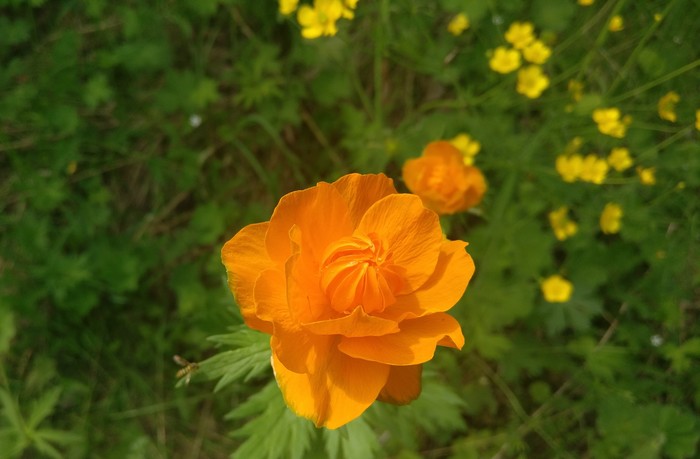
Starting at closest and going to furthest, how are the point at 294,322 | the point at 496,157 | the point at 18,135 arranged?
the point at 294,322
the point at 496,157
the point at 18,135

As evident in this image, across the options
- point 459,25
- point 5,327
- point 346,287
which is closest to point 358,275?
Answer: point 346,287

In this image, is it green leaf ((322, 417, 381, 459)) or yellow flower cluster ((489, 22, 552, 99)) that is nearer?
green leaf ((322, 417, 381, 459))

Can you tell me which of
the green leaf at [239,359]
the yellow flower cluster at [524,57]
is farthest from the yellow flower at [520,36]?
the green leaf at [239,359]

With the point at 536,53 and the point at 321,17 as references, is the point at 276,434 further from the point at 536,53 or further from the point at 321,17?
the point at 536,53

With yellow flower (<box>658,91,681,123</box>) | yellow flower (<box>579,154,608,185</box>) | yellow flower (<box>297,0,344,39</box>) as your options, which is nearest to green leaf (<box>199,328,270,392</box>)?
yellow flower (<box>297,0,344,39</box>)

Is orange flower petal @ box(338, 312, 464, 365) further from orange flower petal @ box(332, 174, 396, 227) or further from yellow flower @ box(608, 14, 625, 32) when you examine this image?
yellow flower @ box(608, 14, 625, 32)

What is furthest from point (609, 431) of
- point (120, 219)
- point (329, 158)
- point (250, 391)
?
point (120, 219)

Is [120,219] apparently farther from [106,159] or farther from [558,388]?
[558,388]
